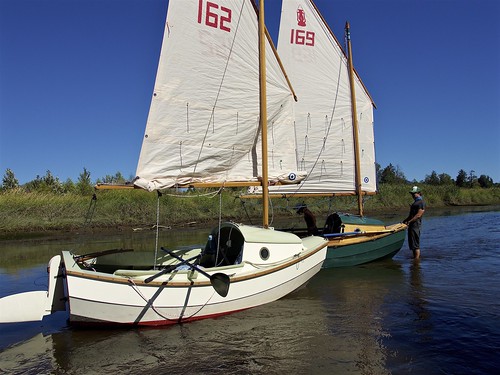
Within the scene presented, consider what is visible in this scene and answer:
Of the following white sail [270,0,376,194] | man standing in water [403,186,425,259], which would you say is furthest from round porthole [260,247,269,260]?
white sail [270,0,376,194]

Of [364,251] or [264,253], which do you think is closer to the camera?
[264,253]

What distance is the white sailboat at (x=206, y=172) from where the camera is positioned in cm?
796

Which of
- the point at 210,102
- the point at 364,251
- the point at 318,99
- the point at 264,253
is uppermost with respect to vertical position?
the point at 318,99

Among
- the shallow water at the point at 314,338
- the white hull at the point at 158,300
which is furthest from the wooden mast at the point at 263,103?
the shallow water at the point at 314,338

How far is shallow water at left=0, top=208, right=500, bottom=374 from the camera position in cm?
658

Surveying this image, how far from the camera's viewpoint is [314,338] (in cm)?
767

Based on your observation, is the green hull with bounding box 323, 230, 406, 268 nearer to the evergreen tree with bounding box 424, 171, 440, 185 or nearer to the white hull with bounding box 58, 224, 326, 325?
the white hull with bounding box 58, 224, 326, 325

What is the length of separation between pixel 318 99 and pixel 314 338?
1231cm

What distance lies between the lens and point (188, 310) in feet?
28.2

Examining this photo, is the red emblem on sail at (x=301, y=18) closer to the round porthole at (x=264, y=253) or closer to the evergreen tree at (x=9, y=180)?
the round porthole at (x=264, y=253)

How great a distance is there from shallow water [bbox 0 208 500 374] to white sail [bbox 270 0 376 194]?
669cm

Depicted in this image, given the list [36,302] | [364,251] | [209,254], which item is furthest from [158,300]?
[364,251]

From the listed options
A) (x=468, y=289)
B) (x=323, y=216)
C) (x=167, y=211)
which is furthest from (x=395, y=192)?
(x=468, y=289)

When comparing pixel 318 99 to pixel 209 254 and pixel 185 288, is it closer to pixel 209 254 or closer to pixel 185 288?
pixel 209 254
